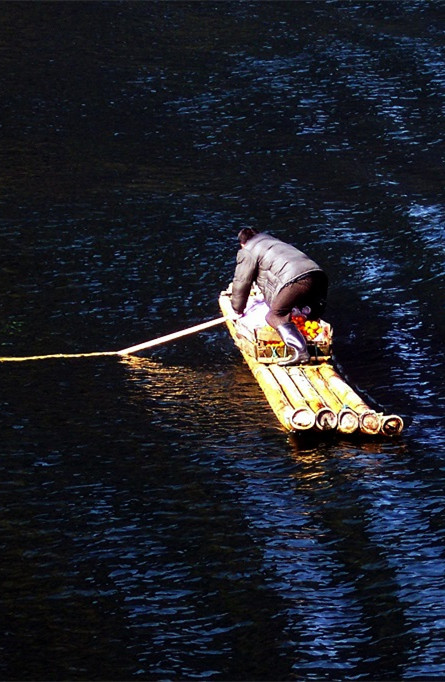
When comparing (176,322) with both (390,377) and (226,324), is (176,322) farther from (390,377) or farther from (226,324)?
(390,377)

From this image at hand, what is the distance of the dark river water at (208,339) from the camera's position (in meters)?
12.7

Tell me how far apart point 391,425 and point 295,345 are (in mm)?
2222

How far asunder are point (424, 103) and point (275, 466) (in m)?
17.2

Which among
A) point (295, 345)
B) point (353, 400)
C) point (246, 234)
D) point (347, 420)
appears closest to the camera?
point (347, 420)

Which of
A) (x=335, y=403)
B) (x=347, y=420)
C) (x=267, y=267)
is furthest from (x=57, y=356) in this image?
(x=347, y=420)

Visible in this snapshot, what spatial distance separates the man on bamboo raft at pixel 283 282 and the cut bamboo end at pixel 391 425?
2073 mm

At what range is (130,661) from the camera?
12062 mm

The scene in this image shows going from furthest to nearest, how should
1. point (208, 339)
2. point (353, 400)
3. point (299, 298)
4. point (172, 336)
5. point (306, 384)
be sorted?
point (208, 339) < point (172, 336) < point (299, 298) < point (306, 384) < point (353, 400)

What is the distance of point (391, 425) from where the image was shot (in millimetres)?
15875

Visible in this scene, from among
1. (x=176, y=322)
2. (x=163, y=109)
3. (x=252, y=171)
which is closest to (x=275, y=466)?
(x=176, y=322)

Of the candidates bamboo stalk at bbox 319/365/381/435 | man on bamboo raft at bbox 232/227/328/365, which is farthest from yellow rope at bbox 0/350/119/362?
bamboo stalk at bbox 319/365/381/435

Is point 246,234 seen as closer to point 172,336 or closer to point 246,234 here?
point 246,234

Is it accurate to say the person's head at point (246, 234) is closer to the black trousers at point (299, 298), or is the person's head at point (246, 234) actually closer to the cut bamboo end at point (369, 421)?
the black trousers at point (299, 298)

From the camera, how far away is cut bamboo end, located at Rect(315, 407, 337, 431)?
15.8 m
